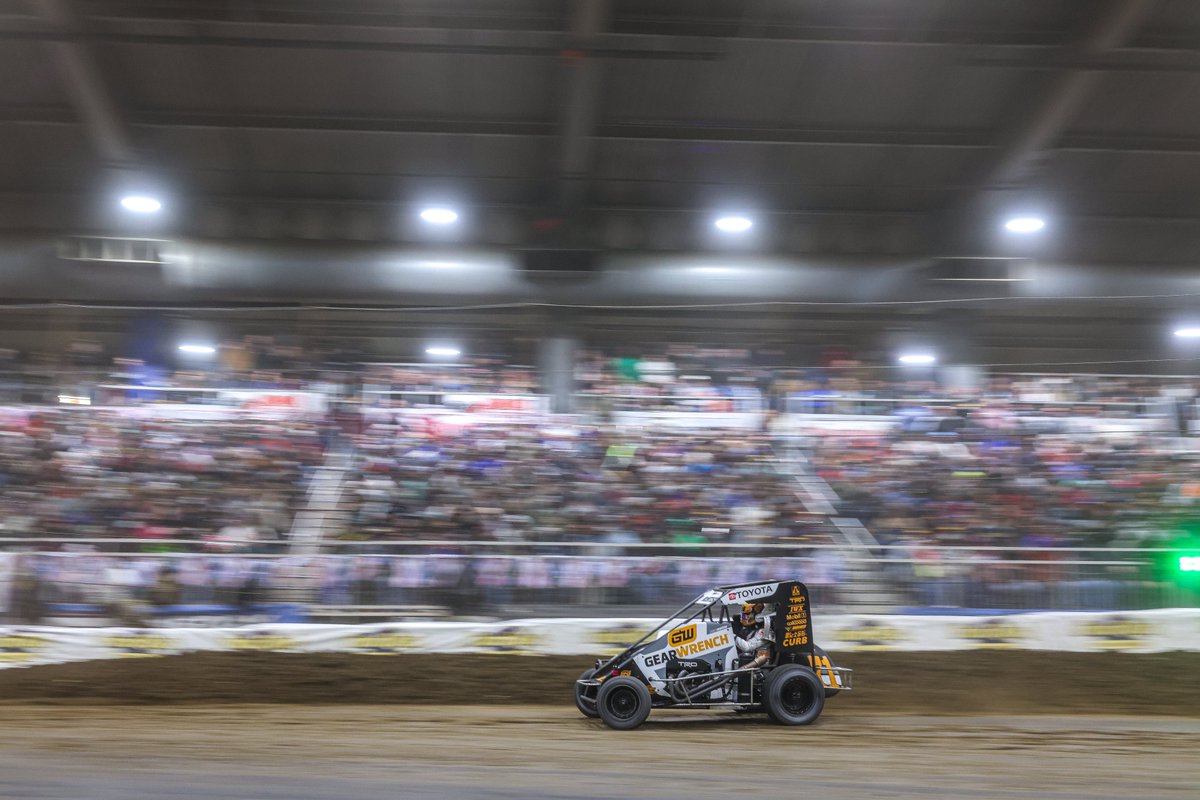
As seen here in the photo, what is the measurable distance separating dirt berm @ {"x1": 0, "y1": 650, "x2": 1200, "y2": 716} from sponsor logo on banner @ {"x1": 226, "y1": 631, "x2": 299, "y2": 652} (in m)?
0.11

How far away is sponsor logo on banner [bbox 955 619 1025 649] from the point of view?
11289 mm

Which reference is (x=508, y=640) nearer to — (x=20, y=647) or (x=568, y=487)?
(x=568, y=487)

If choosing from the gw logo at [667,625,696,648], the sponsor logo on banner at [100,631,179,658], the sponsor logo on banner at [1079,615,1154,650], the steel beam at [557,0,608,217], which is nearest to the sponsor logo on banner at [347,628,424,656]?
the sponsor logo on banner at [100,631,179,658]

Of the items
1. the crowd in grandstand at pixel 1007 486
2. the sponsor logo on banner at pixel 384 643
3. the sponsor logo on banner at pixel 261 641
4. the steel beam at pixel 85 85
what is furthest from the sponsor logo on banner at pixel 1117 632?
the steel beam at pixel 85 85

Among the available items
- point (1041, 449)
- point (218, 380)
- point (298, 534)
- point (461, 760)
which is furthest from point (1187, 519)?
point (218, 380)

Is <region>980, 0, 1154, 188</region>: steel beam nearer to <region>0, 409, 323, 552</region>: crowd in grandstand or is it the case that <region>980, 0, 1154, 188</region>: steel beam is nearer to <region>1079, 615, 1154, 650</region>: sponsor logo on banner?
<region>1079, 615, 1154, 650</region>: sponsor logo on banner

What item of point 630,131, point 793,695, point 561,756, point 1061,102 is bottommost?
point 561,756

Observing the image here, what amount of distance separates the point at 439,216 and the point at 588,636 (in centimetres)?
1102

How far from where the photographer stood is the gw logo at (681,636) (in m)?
8.95

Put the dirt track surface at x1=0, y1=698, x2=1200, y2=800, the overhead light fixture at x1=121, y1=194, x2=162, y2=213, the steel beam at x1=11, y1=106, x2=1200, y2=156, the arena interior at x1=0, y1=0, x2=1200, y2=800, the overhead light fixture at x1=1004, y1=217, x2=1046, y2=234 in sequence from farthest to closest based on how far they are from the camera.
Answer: the overhead light fixture at x1=1004, y1=217, x2=1046, y2=234 → the overhead light fixture at x1=121, y1=194, x2=162, y2=213 → the steel beam at x1=11, y1=106, x2=1200, y2=156 → the arena interior at x1=0, y1=0, x2=1200, y2=800 → the dirt track surface at x1=0, y1=698, x2=1200, y2=800

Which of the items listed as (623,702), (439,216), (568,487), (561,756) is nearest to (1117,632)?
(623,702)

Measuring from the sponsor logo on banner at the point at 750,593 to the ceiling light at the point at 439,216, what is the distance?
12.6 metres

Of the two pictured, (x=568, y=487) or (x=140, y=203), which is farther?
(x=140, y=203)

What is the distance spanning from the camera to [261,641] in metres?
11.1
